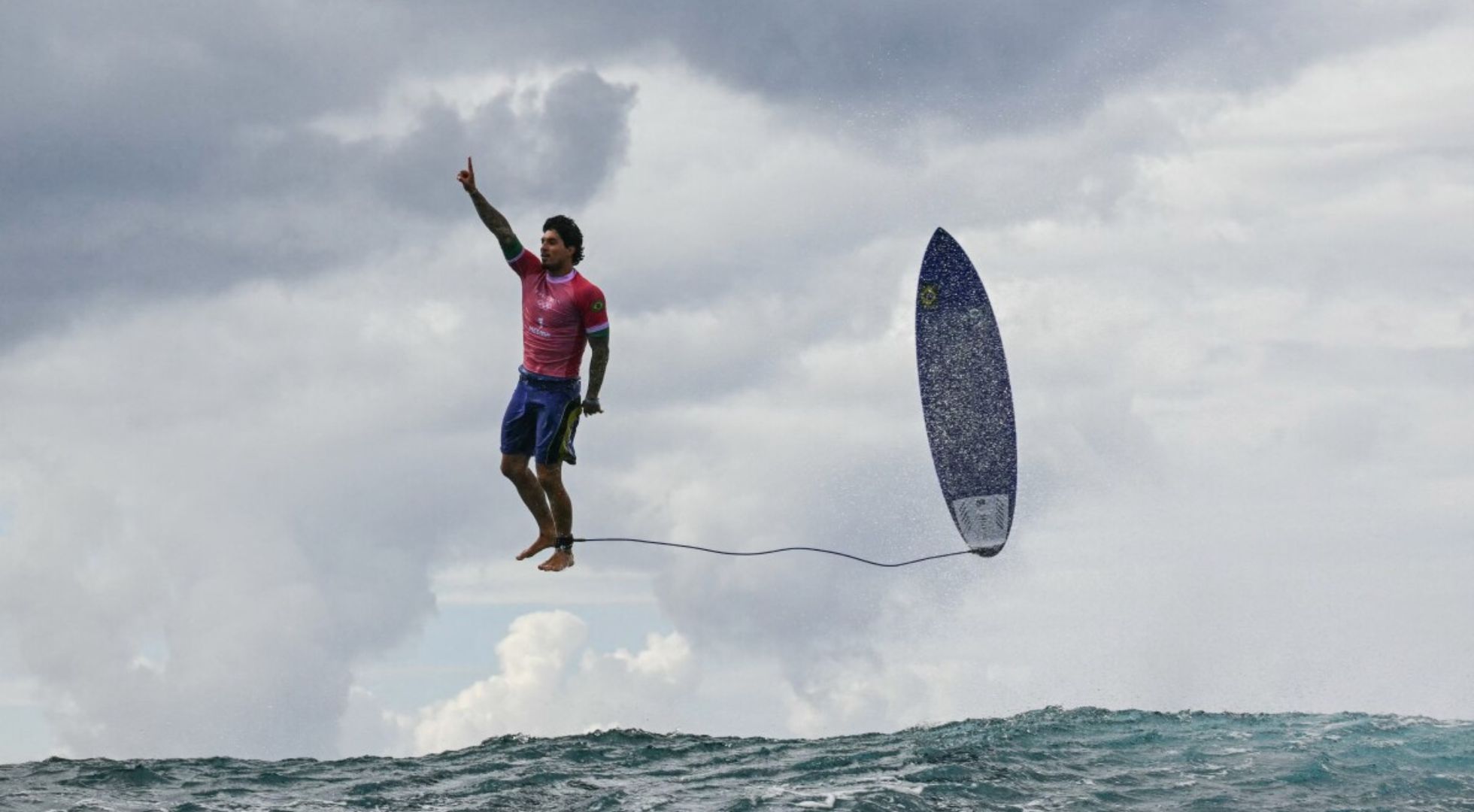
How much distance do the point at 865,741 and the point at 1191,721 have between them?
16.9 ft

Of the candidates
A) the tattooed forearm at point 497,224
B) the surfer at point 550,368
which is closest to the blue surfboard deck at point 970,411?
the surfer at point 550,368

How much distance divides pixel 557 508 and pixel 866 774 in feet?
16.1

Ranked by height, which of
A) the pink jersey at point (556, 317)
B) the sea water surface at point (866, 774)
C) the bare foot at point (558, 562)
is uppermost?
the pink jersey at point (556, 317)

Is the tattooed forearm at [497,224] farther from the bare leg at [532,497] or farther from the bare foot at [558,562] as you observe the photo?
the bare foot at [558,562]

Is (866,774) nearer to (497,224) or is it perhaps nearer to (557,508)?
(557,508)

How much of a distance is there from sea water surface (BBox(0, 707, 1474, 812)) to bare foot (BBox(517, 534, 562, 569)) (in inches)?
102

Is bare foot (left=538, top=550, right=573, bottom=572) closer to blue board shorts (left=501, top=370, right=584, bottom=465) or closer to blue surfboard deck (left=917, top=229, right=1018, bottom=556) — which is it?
blue board shorts (left=501, top=370, right=584, bottom=465)

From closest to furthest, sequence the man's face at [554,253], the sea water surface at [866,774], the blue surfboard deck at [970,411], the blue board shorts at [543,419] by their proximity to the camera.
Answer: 1. the sea water surface at [866,774]
2. the man's face at [554,253]
3. the blue board shorts at [543,419]
4. the blue surfboard deck at [970,411]

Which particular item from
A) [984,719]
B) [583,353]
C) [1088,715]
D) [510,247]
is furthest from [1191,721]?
[510,247]

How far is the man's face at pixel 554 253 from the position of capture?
15797mm

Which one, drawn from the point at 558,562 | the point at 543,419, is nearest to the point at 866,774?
the point at 558,562

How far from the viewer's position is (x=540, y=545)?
16.7m

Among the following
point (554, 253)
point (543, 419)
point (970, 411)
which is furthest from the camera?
point (970, 411)

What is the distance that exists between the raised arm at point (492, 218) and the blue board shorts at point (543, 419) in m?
1.52
